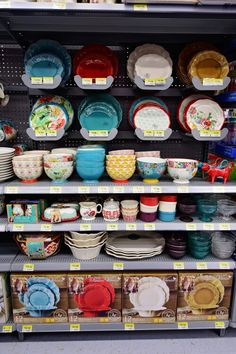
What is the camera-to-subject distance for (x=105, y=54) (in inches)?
70.5

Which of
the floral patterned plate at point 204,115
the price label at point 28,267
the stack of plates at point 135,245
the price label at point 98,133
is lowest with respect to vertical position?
the price label at point 28,267

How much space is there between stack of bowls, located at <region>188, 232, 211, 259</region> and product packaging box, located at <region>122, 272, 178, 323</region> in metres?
0.19

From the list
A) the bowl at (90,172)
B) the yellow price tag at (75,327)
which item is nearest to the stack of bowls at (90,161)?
the bowl at (90,172)

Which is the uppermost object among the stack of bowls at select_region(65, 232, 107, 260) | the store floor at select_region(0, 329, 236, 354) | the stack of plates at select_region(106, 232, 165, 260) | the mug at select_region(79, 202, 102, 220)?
the mug at select_region(79, 202, 102, 220)

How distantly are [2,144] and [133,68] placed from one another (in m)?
1.10

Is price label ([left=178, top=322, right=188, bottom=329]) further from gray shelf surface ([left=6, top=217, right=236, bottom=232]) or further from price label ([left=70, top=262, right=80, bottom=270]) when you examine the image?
price label ([left=70, top=262, right=80, bottom=270])

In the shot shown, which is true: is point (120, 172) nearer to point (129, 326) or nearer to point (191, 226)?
point (191, 226)

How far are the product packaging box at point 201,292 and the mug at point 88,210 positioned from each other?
69 centimetres

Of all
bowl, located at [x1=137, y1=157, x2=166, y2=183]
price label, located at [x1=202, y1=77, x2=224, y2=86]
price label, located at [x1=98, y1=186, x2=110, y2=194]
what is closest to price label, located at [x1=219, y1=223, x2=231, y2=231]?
bowl, located at [x1=137, y1=157, x2=166, y2=183]

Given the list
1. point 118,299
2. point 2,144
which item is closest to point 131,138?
point 2,144

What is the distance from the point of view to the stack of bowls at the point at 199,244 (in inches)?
70.7

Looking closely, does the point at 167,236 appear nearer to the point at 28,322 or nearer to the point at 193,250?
the point at 193,250

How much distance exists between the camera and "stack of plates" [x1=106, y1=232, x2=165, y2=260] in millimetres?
1791

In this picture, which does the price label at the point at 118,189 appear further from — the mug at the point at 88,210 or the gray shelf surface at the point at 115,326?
the gray shelf surface at the point at 115,326
